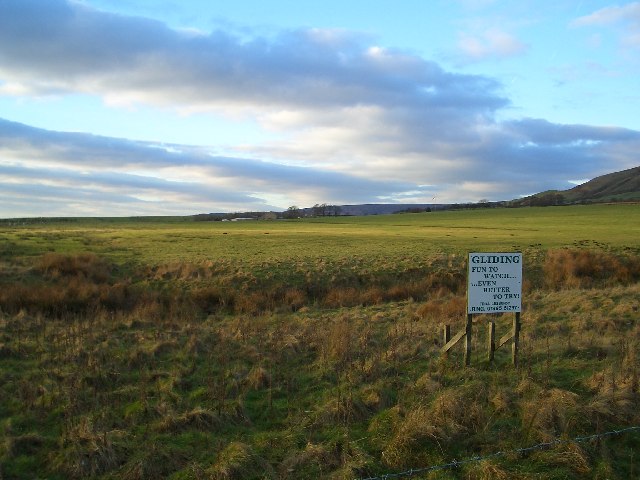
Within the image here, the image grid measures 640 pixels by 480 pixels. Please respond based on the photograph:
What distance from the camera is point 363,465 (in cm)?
654

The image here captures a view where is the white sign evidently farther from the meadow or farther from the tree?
the tree

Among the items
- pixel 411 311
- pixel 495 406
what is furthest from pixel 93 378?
pixel 411 311

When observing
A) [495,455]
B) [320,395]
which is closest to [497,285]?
[320,395]

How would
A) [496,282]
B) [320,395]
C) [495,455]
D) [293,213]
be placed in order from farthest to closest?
[293,213] < [496,282] < [320,395] < [495,455]

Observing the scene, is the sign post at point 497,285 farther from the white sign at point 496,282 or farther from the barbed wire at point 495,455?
the barbed wire at point 495,455

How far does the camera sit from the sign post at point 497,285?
1003 centimetres

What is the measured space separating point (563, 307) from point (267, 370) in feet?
33.3

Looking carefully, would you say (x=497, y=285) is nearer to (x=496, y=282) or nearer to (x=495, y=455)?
(x=496, y=282)

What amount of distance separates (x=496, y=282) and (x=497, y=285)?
0.20ft

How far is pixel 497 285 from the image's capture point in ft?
33.3

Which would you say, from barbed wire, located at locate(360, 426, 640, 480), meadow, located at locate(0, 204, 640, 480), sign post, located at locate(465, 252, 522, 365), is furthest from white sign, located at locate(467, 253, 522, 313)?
Answer: barbed wire, located at locate(360, 426, 640, 480)

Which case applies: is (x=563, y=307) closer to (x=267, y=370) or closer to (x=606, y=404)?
(x=606, y=404)

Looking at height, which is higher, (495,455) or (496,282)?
(496,282)

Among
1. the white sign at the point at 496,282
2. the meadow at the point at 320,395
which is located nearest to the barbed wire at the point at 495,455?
the meadow at the point at 320,395
